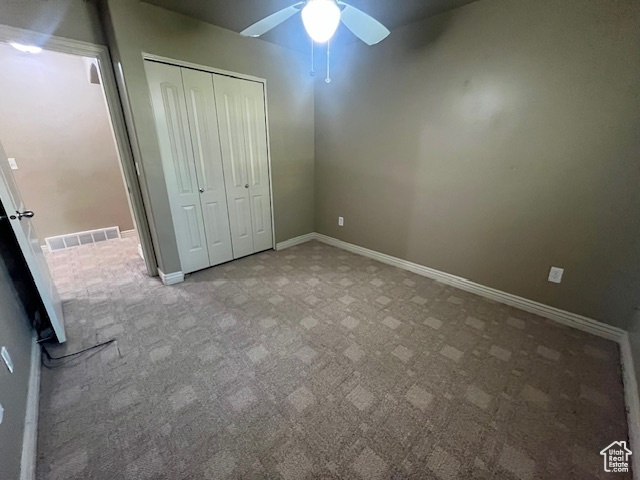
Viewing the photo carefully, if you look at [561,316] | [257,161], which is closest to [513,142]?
[561,316]

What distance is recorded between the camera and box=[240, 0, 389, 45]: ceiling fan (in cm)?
135

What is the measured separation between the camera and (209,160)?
2.61 metres

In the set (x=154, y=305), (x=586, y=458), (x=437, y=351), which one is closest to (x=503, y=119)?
(x=437, y=351)

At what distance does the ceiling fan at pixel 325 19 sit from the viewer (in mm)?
1354

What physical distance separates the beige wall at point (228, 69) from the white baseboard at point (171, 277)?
0.05 m

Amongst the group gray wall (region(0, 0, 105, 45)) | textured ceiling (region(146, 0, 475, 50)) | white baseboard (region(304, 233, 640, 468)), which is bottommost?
white baseboard (region(304, 233, 640, 468))

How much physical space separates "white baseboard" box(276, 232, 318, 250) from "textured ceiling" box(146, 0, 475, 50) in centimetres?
229

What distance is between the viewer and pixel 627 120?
63.1 inches

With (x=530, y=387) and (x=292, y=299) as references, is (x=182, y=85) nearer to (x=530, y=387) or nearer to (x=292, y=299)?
(x=292, y=299)

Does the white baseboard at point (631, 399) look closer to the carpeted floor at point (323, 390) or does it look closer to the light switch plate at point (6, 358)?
the carpeted floor at point (323, 390)

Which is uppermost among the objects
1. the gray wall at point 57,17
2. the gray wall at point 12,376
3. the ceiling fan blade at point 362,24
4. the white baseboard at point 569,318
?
the gray wall at point 57,17

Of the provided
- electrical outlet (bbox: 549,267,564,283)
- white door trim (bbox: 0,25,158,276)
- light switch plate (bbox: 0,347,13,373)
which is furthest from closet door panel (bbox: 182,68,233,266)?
electrical outlet (bbox: 549,267,564,283)

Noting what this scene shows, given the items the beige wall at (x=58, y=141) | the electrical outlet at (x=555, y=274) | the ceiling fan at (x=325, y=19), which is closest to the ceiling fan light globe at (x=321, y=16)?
the ceiling fan at (x=325, y=19)

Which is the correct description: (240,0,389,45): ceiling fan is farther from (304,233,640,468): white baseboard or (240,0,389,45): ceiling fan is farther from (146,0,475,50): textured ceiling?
(304,233,640,468): white baseboard
